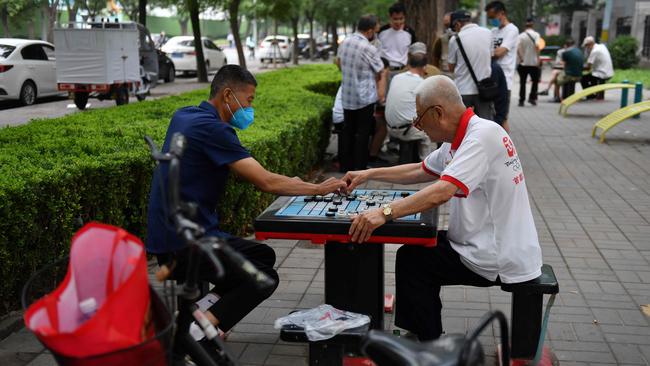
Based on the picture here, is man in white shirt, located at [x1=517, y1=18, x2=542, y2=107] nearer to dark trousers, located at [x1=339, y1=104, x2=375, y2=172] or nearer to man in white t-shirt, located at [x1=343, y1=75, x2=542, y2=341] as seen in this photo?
dark trousers, located at [x1=339, y1=104, x2=375, y2=172]

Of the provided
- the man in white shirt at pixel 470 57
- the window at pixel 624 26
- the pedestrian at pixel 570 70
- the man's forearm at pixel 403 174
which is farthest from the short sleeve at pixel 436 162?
the window at pixel 624 26

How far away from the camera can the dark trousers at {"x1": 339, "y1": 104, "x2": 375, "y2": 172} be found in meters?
9.31

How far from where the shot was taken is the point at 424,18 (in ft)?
42.4

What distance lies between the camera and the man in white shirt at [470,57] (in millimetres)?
9094

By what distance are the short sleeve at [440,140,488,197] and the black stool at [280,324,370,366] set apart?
0.86 m

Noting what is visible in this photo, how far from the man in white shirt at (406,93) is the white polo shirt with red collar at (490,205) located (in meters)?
5.28

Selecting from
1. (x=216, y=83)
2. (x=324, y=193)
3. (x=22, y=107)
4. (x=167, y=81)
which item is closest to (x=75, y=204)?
(x=216, y=83)

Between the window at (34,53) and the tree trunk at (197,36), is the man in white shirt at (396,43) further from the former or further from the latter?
the tree trunk at (197,36)

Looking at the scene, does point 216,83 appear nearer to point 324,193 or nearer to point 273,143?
point 324,193

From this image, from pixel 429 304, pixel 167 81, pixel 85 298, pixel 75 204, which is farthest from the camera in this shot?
pixel 167 81

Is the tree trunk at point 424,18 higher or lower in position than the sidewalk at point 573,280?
higher

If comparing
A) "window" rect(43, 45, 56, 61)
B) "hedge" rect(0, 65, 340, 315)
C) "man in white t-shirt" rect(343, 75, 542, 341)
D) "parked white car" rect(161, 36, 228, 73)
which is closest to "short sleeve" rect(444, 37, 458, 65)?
"hedge" rect(0, 65, 340, 315)

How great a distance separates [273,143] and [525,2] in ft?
138

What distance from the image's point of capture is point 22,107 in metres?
18.3
